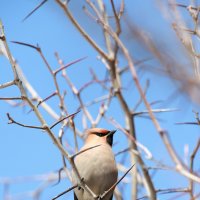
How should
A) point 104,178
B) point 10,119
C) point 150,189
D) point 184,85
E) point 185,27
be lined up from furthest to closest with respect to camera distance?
1. point 104,178
2. point 150,189
3. point 185,27
4. point 10,119
5. point 184,85

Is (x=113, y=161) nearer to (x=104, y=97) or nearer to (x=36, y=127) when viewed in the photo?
(x=104, y=97)

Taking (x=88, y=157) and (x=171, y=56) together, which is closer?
(x=171, y=56)

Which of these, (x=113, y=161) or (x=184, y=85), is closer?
(x=184, y=85)

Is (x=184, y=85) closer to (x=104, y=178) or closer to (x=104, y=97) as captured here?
(x=104, y=178)

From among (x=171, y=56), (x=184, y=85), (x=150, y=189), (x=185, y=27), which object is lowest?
(x=150, y=189)

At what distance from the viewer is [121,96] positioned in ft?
14.5

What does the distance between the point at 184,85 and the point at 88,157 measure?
2257mm

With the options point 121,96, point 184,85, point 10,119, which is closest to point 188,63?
point 184,85

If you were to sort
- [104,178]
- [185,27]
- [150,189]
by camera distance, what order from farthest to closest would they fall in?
[104,178] → [150,189] → [185,27]

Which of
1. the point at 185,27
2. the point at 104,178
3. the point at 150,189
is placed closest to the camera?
the point at 185,27

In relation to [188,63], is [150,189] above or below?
below

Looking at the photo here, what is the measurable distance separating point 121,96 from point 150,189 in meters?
0.88

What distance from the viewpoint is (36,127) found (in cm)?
259

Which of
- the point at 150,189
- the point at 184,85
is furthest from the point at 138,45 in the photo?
the point at 150,189
